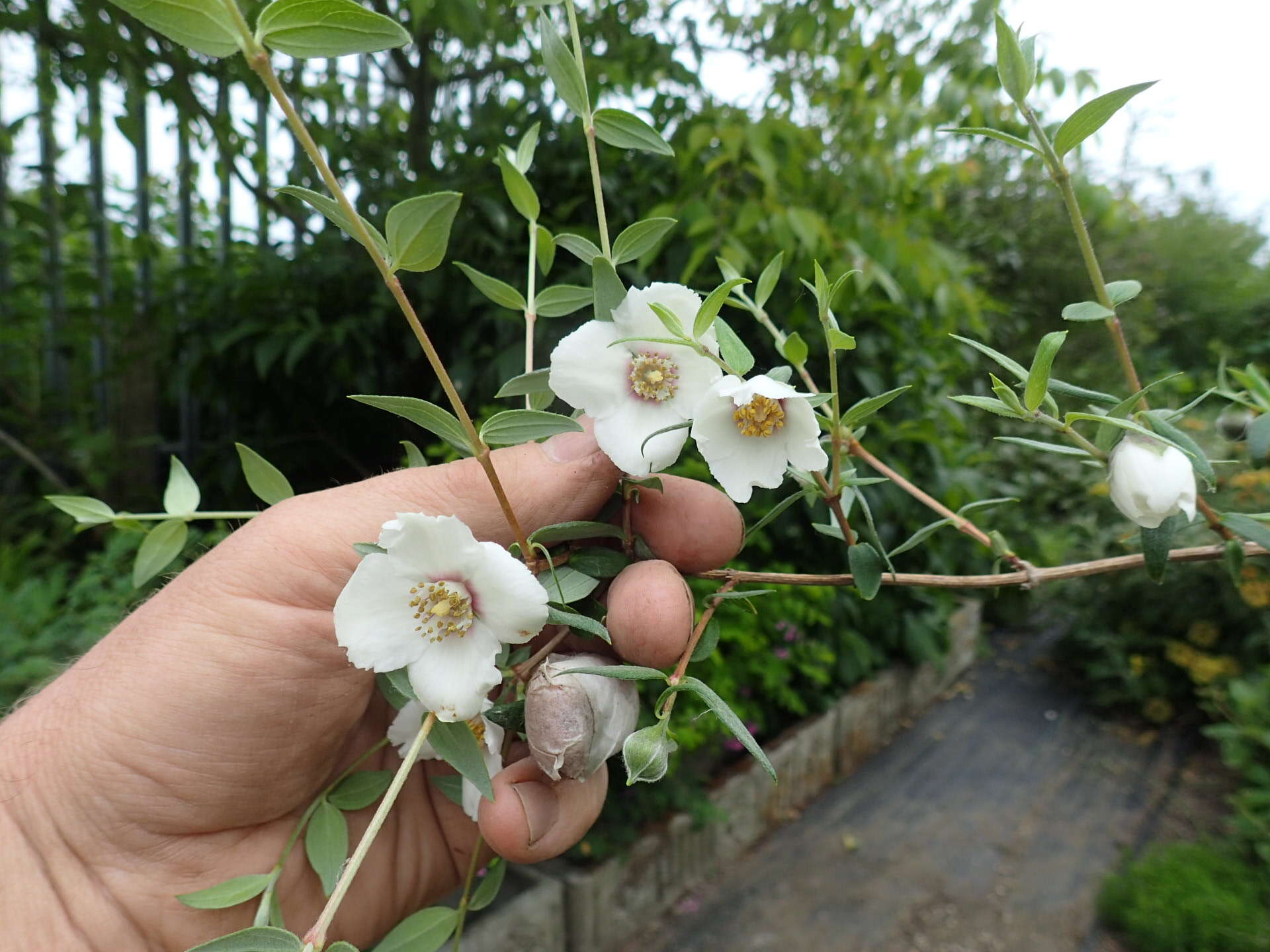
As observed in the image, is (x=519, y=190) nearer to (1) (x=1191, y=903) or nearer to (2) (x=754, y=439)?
(2) (x=754, y=439)

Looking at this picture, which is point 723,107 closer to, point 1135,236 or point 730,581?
point 730,581

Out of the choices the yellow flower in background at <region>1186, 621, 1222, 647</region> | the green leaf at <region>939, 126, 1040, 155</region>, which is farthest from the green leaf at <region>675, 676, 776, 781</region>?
the yellow flower in background at <region>1186, 621, 1222, 647</region>

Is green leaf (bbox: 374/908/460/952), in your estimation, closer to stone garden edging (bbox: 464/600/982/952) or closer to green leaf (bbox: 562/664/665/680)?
green leaf (bbox: 562/664/665/680)

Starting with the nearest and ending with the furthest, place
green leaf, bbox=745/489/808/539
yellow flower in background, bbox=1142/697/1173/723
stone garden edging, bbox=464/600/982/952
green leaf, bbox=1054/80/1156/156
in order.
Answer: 1. green leaf, bbox=1054/80/1156/156
2. green leaf, bbox=745/489/808/539
3. stone garden edging, bbox=464/600/982/952
4. yellow flower in background, bbox=1142/697/1173/723

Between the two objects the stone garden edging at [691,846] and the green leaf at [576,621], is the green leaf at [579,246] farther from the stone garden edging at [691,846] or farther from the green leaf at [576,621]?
the stone garden edging at [691,846]

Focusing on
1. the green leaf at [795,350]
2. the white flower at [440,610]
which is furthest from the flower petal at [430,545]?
the green leaf at [795,350]

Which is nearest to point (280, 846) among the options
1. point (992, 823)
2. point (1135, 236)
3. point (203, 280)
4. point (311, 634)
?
point (311, 634)
